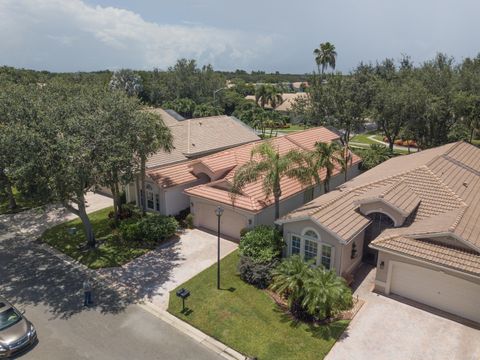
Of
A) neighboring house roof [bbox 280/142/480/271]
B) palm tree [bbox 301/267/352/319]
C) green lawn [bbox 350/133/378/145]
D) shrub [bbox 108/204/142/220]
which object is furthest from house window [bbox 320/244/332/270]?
green lawn [bbox 350/133/378/145]

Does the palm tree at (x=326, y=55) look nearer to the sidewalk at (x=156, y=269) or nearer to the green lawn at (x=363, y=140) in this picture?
the green lawn at (x=363, y=140)

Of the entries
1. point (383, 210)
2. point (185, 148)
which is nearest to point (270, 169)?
point (383, 210)

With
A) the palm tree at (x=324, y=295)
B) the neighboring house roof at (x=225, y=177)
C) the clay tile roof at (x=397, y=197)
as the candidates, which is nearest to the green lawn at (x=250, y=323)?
the palm tree at (x=324, y=295)

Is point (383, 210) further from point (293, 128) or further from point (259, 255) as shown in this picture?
point (293, 128)

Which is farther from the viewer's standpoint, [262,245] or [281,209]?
[281,209]

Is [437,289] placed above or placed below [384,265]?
below

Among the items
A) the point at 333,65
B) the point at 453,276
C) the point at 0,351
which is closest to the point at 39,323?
the point at 0,351
